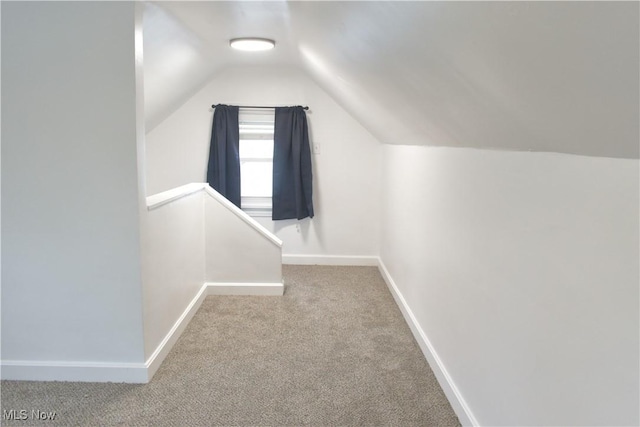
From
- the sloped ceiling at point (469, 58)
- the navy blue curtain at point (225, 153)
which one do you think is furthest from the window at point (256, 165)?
the sloped ceiling at point (469, 58)

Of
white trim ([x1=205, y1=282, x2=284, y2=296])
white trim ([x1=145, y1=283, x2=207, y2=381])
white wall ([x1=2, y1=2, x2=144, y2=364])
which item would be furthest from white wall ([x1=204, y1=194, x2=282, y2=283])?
white wall ([x1=2, y1=2, x2=144, y2=364])

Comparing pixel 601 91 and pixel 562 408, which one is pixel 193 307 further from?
pixel 601 91

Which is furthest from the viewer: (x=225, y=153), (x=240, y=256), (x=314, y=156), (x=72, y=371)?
(x=314, y=156)

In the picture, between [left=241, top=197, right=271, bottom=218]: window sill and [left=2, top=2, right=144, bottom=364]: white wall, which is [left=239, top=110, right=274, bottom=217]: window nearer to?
[left=241, top=197, right=271, bottom=218]: window sill

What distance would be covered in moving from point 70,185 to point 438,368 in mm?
2018

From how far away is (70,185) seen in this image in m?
2.17

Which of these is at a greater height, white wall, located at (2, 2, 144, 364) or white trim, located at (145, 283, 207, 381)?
white wall, located at (2, 2, 144, 364)

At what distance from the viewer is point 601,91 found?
33.3 inches

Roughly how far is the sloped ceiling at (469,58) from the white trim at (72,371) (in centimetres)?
173

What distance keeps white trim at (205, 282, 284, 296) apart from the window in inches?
43.8

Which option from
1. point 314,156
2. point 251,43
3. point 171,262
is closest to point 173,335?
point 171,262

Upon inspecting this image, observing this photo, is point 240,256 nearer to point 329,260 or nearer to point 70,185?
point 329,260

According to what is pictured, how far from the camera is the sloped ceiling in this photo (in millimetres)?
792

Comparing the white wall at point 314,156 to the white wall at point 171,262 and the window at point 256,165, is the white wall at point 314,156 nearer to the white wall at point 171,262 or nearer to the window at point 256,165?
the window at point 256,165
